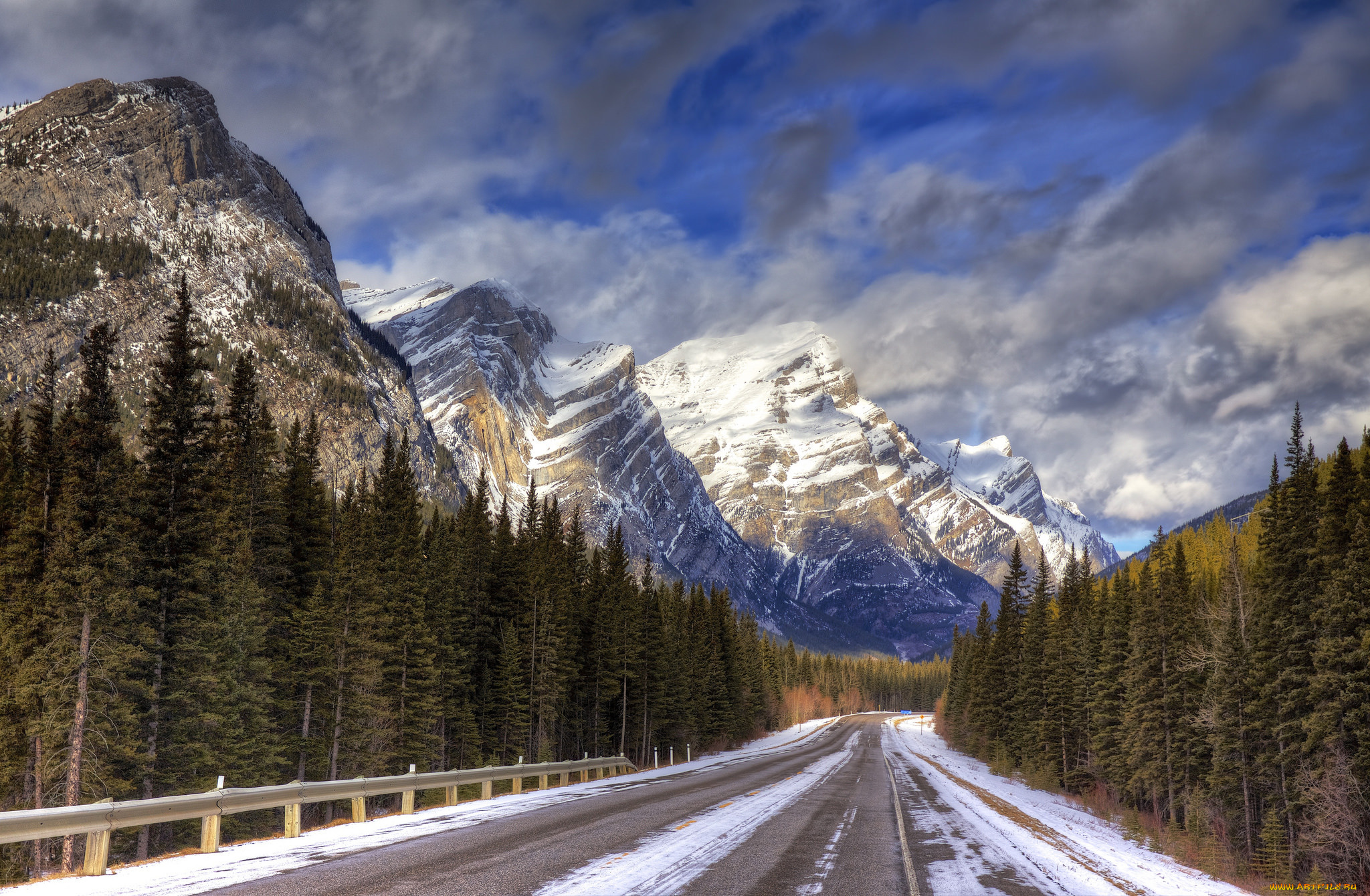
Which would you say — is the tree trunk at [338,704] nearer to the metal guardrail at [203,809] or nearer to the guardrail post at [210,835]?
the metal guardrail at [203,809]

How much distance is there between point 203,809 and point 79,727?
48.2 ft

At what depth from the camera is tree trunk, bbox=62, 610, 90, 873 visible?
77.9ft

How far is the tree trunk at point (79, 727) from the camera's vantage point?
2373cm

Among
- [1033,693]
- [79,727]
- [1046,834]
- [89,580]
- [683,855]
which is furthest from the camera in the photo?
[1033,693]

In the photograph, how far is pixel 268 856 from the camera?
487 inches

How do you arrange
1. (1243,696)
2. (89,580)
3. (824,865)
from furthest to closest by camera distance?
(1243,696)
(89,580)
(824,865)

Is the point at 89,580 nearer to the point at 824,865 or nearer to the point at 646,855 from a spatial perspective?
the point at 646,855

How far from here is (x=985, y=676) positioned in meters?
78.1

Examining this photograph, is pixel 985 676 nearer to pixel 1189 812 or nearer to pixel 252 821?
pixel 1189 812

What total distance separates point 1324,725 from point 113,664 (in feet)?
131

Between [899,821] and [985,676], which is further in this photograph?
[985,676]

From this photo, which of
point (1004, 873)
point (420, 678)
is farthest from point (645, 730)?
point (1004, 873)

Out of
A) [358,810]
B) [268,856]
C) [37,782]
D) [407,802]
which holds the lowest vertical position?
[37,782]

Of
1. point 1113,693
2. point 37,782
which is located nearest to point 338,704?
point 37,782
